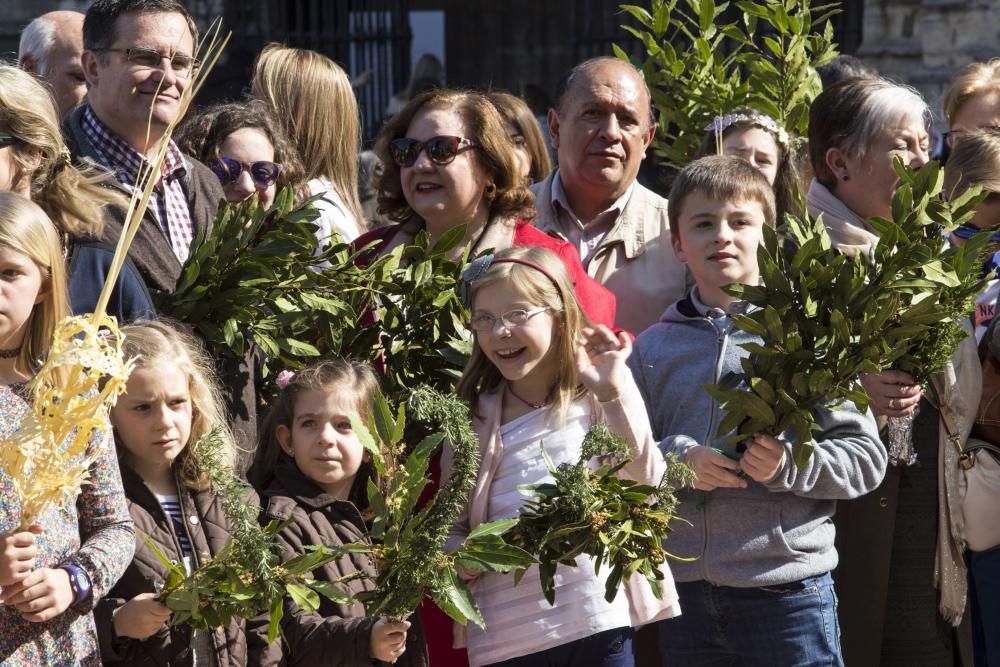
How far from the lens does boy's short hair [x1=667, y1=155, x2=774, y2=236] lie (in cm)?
397

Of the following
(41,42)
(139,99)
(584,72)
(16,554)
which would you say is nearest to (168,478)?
(16,554)

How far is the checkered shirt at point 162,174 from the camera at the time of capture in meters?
4.06

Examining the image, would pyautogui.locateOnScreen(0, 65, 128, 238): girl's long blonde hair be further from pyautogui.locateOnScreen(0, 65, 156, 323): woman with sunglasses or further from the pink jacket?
the pink jacket

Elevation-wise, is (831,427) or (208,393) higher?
(208,393)

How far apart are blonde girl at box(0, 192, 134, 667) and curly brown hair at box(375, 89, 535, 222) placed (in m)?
1.36

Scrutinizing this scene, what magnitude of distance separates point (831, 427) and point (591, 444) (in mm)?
1001

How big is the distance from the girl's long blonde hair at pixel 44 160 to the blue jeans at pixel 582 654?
4.79ft

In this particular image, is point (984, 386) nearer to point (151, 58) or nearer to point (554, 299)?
point (554, 299)

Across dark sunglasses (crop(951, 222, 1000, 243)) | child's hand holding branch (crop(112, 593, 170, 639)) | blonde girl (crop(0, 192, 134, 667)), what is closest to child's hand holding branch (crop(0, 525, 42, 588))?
blonde girl (crop(0, 192, 134, 667))

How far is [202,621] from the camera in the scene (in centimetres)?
297

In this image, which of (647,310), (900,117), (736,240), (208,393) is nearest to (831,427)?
(736,240)

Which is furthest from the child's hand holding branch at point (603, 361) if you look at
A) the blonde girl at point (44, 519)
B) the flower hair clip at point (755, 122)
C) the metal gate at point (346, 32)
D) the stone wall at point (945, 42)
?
the metal gate at point (346, 32)

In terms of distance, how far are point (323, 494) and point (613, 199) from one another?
5.58 ft

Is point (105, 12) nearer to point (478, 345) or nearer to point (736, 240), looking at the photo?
point (478, 345)
